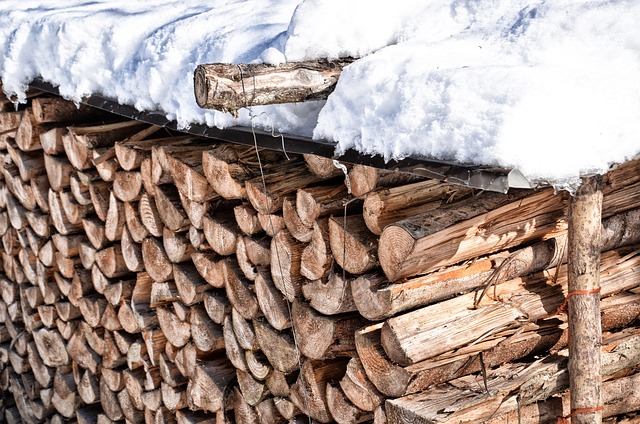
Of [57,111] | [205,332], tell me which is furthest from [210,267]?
[57,111]

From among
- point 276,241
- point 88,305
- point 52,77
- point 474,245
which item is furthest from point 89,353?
point 474,245

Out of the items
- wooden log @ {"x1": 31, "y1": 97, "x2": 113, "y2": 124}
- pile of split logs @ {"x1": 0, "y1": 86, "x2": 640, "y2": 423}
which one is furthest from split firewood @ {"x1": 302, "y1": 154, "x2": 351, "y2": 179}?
wooden log @ {"x1": 31, "y1": 97, "x2": 113, "y2": 124}

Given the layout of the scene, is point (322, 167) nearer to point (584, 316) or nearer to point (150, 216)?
point (584, 316)

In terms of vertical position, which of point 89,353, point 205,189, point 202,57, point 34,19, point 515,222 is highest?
point 34,19

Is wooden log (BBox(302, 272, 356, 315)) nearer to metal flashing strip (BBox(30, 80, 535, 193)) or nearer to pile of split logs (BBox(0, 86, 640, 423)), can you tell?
pile of split logs (BBox(0, 86, 640, 423))

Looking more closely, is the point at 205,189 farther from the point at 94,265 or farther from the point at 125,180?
the point at 94,265

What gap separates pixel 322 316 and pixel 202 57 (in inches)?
42.2

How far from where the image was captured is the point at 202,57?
317 centimetres

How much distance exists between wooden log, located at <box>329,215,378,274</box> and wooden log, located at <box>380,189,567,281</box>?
9cm

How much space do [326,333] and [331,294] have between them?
16 centimetres

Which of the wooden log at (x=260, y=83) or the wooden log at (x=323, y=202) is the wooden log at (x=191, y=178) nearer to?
the wooden log at (x=323, y=202)

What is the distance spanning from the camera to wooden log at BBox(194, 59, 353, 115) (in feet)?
7.66

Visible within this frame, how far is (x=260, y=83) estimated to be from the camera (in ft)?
7.90

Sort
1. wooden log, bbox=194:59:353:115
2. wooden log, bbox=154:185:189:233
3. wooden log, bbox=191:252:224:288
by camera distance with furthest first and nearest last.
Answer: wooden log, bbox=154:185:189:233, wooden log, bbox=191:252:224:288, wooden log, bbox=194:59:353:115
